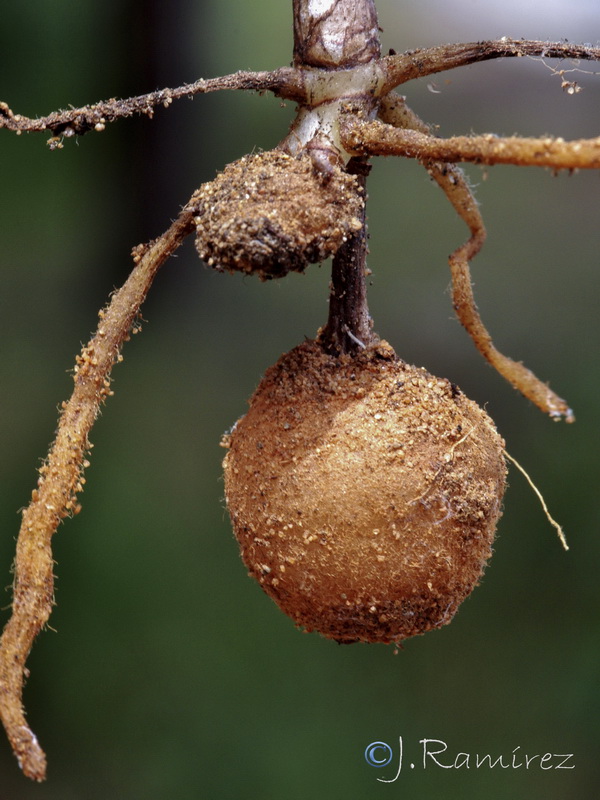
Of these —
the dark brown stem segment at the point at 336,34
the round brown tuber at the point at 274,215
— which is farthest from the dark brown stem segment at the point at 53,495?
the dark brown stem segment at the point at 336,34

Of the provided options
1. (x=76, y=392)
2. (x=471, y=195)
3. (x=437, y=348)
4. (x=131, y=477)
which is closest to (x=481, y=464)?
(x=471, y=195)

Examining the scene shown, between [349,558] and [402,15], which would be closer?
[349,558]

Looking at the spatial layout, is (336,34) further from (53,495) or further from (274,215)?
(53,495)

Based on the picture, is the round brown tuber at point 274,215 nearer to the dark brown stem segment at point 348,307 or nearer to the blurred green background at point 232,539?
the dark brown stem segment at point 348,307

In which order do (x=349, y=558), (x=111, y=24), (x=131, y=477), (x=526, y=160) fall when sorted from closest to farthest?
(x=526, y=160)
(x=349, y=558)
(x=111, y=24)
(x=131, y=477)

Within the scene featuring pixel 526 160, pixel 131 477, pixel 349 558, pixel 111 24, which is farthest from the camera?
pixel 131 477

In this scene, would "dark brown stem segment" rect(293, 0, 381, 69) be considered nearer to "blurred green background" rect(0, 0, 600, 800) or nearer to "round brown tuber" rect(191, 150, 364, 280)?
"round brown tuber" rect(191, 150, 364, 280)

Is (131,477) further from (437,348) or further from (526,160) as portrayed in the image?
(526,160)
